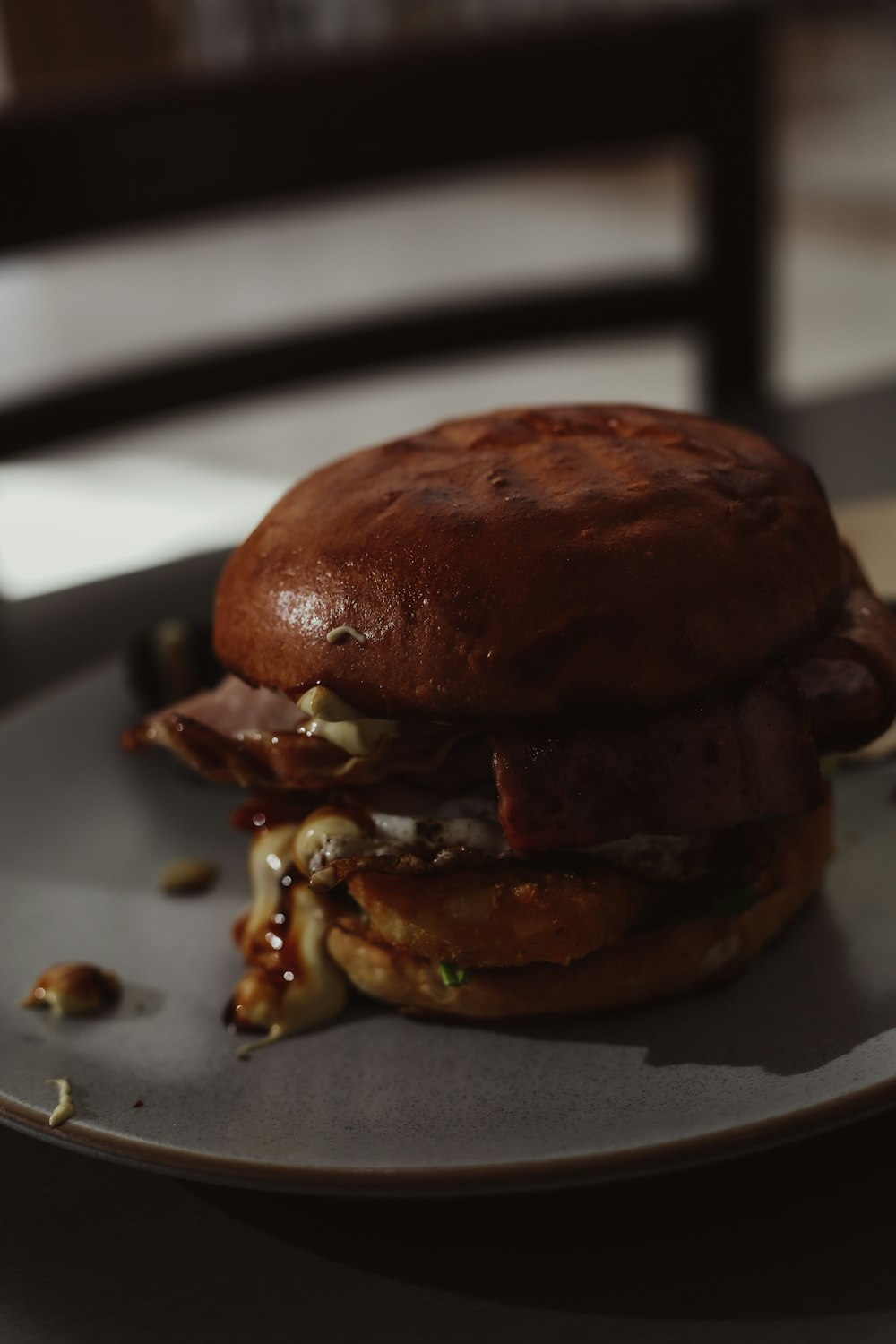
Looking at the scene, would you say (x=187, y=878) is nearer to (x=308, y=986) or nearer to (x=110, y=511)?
(x=308, y=986)

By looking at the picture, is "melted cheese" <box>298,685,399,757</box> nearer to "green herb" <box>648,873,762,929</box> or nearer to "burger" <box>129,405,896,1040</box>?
"burger" <box>129,405,896,1040</box>

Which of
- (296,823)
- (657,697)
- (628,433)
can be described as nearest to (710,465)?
(628,433)

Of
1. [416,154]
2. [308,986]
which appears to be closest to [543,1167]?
[308,986]

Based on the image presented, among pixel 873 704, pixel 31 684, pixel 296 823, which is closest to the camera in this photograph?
pixel 873 704

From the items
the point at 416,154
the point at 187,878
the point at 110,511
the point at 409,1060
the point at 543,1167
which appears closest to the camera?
the point at 543,1167

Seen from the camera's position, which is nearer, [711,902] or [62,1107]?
[62,1107]

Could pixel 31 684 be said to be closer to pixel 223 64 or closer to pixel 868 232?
pixel 223 64

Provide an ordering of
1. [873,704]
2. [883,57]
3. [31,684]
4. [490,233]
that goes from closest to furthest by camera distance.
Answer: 1. [873,704]
2. [31,684]
3. [490,233]
4. [883,57]
